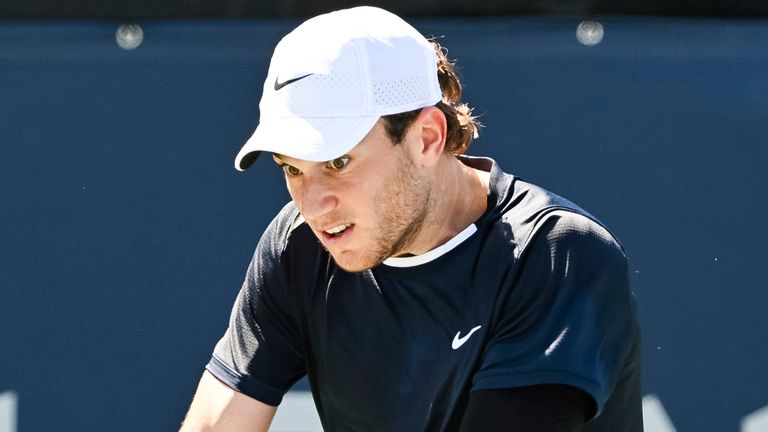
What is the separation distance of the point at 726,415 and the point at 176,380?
1.22 metres

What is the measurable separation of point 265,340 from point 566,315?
0.56 m

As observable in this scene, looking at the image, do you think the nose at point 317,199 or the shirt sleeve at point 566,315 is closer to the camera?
the shirt sleeve at point 566,315

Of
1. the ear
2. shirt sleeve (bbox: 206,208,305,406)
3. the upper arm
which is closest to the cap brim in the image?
the ear

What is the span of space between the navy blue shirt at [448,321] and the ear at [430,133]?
0.13 meters

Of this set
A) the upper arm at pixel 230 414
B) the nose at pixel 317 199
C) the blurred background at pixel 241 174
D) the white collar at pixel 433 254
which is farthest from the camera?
the blurred background at pixel 241 174

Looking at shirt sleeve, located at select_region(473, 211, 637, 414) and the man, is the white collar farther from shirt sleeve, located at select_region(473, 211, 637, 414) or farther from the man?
shirt sleeve, located at select_region(473, 211, 637, 414)

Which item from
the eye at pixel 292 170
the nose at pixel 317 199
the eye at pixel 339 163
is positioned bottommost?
the nose at pixel 317 199

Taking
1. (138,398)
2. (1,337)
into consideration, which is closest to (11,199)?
(1,337)

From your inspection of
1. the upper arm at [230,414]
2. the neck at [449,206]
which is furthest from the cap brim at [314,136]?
the upper arm at [230,414]

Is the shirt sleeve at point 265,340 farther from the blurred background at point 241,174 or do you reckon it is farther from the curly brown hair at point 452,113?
the blurred background at point 241,174

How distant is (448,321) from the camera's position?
2123 mm

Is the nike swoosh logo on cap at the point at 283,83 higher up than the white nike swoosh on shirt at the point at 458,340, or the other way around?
the nike swoosh logo on cap at the point at 283,83

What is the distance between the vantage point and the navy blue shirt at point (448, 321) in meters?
1.94

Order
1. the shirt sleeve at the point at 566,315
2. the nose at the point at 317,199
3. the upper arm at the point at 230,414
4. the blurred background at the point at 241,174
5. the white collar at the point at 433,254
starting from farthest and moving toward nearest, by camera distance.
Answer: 1. the blurred background at the point at 241,174
2. the upper arm at the point at 230,414
3. the white collar at the point at 433,254
4. the nose at the point at 317,199
5. the shirt sleeve at the point at 566,315
